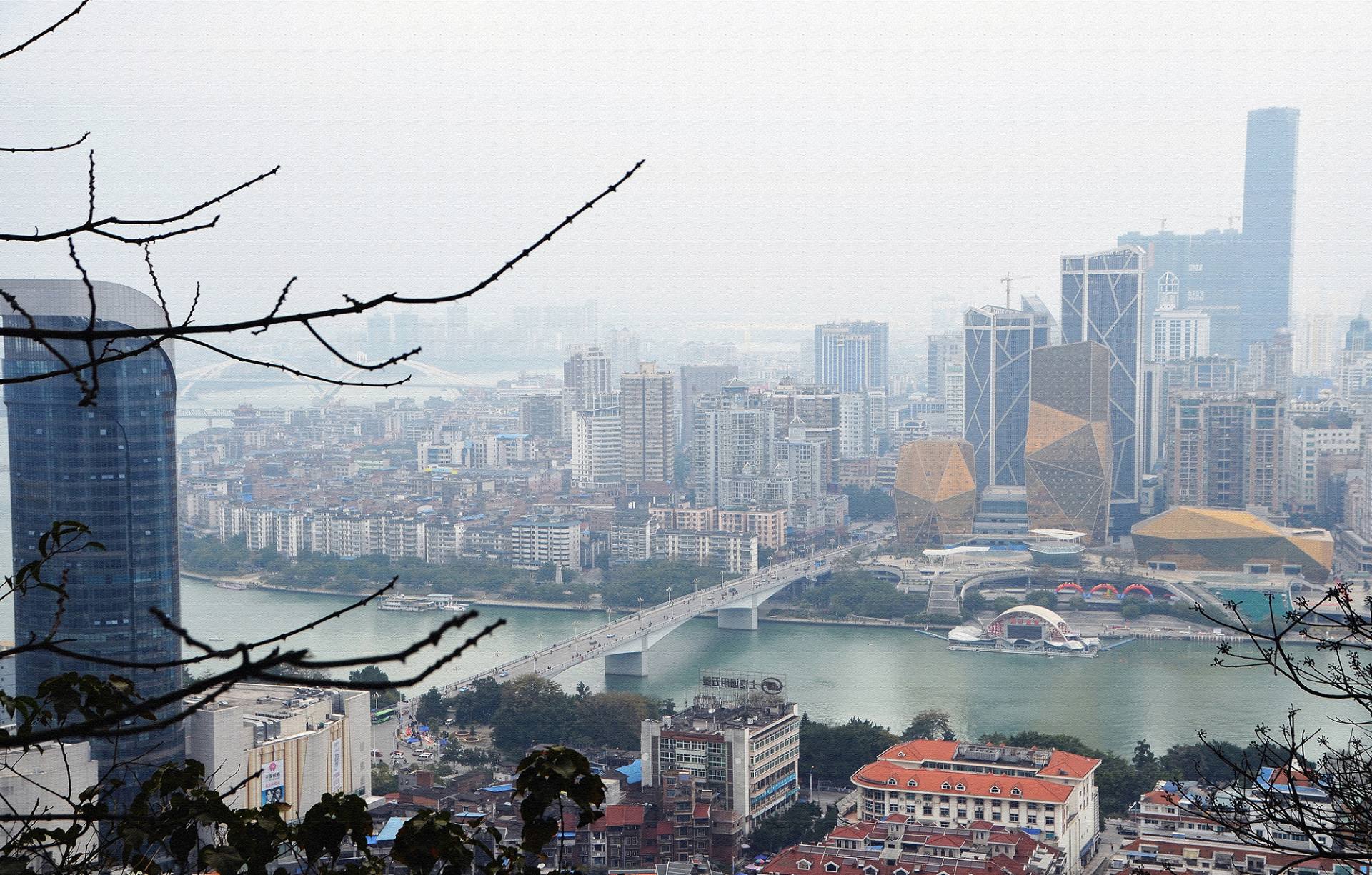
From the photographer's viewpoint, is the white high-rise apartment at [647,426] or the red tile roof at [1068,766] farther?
the white high-rise apartment at [647,426]

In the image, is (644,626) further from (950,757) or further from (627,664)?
(950,757)

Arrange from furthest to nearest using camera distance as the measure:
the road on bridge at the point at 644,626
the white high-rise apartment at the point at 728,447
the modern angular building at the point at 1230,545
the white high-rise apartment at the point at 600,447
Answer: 1. the white high-rise apartment at the point at 600,447
2. the white high-rise apartment at the point at 728,447
3. the modern angular building at the point at 1230,545
4. the road on bridge at the point at 644,626

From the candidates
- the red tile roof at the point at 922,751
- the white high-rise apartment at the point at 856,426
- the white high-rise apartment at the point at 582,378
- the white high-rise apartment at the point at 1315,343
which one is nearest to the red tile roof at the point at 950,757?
the red tile roof at the point at 922,751

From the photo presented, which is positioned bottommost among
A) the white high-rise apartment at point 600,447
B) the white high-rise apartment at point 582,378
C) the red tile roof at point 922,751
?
the red tile roof at point 922,751

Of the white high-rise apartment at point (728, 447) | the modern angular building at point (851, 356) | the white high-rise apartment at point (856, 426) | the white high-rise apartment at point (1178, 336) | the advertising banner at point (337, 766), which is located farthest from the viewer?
the modern angular building at point (851, 356)

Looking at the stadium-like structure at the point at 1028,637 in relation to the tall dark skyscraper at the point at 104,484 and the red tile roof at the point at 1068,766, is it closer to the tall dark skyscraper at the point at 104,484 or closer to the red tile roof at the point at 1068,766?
the red tile roof at the point at 1068,766

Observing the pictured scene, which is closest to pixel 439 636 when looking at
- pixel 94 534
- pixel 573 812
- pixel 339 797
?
pixel 339 797

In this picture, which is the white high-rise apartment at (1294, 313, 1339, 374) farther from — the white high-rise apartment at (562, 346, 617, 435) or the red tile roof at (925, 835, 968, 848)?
the red tile roof at (925, 835, 968, 848)

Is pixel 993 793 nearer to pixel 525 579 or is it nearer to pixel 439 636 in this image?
pixel 439 636

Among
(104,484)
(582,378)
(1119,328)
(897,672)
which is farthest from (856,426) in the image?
(104,484)
